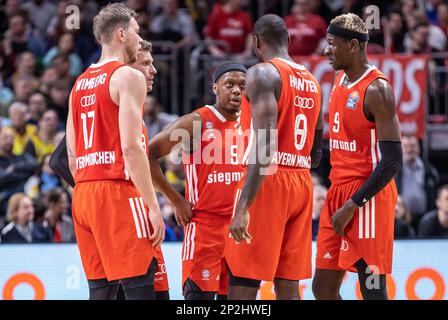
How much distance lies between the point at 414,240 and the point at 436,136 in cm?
424

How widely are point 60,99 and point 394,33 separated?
4.99 metres

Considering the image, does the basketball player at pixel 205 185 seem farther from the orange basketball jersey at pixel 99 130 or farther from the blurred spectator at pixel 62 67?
the blurred spectator at pixel 62 67

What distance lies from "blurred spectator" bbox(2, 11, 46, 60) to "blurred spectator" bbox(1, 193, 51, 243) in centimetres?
444

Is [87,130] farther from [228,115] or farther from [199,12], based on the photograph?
[199,12]

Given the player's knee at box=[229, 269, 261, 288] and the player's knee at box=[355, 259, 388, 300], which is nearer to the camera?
the player's knee at box=[229, 269, 261, 288]

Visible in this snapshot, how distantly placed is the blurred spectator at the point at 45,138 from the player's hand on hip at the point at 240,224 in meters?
6.20

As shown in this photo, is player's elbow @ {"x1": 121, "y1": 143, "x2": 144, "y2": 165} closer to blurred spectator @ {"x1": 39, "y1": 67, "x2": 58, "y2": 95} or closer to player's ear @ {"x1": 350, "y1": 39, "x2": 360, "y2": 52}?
player's ear @ {"x1": 350, "y1": 39, "x2": 360, "y2": 52}

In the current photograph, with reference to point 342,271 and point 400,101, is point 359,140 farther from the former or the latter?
point 400,101

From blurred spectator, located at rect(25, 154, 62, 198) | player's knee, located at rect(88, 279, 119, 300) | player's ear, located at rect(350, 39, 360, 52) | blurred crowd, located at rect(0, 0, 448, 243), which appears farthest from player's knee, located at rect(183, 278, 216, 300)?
blurred spectator, located at rect(25, 154, 62, 198)

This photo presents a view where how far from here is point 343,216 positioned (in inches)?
256

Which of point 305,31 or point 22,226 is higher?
point 305,31

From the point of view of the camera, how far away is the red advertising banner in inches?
467

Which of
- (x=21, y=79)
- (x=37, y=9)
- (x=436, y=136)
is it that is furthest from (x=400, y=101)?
(x=37, y=9)

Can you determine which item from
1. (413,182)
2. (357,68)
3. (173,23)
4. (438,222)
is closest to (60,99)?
(173,23)
